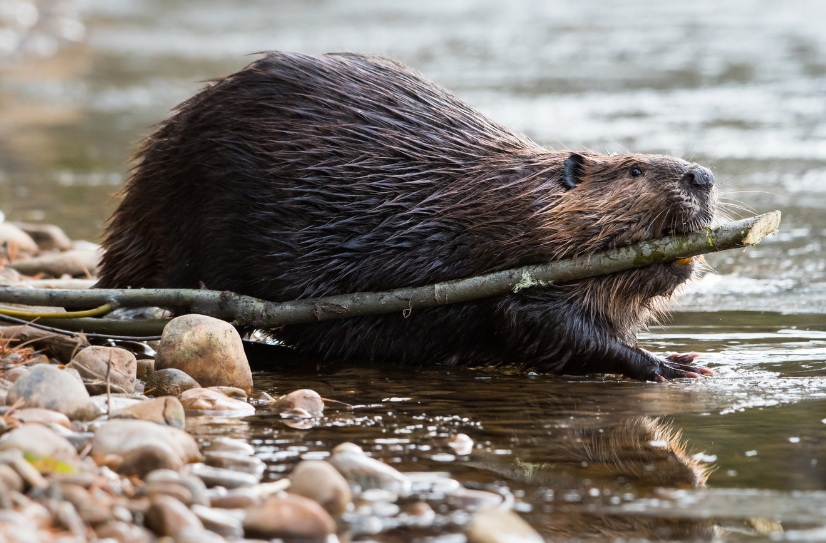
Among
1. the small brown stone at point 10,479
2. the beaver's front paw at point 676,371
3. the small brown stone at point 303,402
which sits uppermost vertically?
the beaver's front paw at point 676,371

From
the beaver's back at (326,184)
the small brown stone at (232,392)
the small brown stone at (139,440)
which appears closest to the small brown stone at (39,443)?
the small brown stone at (139,440)

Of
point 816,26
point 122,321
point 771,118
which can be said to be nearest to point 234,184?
point 122,321

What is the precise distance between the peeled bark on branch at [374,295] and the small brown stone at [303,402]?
0.79m

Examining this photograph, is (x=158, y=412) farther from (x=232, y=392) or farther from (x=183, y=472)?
(x=232, y=392)

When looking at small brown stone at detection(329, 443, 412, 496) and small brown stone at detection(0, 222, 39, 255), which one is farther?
small brown stone at detection(0, 222, 39, 255)

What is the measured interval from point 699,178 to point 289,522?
264 cm

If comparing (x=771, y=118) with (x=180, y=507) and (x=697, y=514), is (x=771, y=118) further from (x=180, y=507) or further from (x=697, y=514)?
(x=180, y=507)

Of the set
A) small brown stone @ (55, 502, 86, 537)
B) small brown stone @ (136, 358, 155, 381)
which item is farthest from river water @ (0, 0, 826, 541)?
small brown stone @ (55, 502, 86, 537)

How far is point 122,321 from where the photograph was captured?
196 inches

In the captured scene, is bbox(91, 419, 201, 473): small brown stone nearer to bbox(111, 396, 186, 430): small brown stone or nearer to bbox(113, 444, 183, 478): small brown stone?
bbox(113, 444, 183, 478): small brown stone

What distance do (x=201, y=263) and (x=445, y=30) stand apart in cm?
1746

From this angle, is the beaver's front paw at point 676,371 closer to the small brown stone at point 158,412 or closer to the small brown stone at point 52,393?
the small brown stone at point 158,412

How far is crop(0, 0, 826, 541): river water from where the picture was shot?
3367mm

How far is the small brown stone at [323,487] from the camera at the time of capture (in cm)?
304
